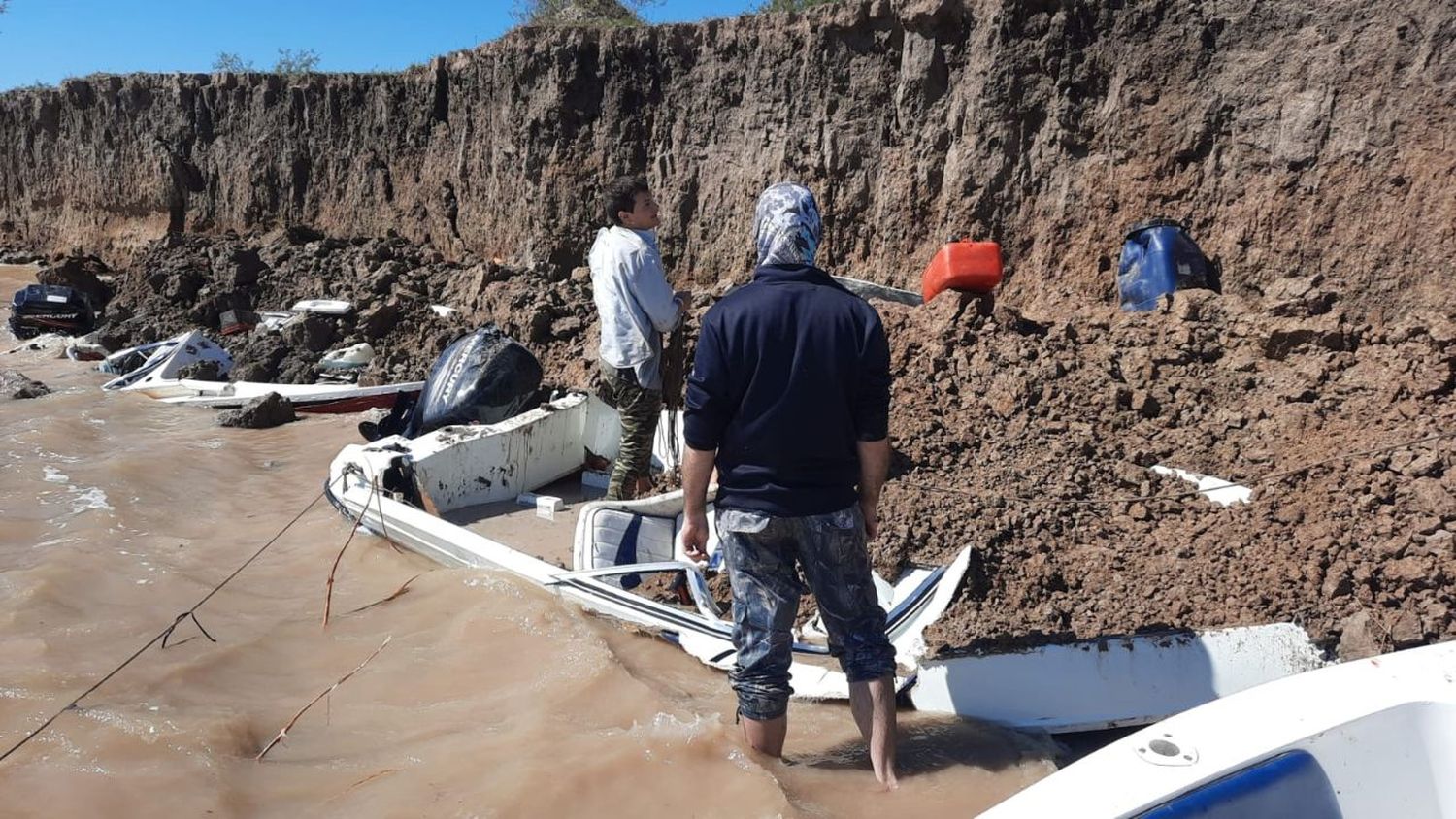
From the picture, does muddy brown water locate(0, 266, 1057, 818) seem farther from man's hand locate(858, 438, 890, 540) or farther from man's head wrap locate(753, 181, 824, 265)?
man's head wrap locate(753, 181, 824, 265)

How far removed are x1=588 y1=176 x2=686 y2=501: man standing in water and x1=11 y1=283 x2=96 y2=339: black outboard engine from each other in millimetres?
12584

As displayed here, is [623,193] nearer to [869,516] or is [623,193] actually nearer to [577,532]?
[577,532]

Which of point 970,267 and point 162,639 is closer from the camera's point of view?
point 162,639

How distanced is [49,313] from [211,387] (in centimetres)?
648

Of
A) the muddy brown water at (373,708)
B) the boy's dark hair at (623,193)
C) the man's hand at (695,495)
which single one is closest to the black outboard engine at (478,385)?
the muddy brown water at (373,708)

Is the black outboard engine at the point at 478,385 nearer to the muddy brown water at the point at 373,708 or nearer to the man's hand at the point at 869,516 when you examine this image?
the muddy brown water at the point at 373,708

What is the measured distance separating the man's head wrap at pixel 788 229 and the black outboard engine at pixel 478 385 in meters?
3.83

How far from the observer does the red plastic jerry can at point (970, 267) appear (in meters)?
6.49

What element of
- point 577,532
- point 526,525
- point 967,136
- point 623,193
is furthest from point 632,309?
point 967,136

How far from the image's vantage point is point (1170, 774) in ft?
6.11

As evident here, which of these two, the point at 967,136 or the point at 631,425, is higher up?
the point at 967,136

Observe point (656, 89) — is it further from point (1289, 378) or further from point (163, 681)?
point (163, 681)

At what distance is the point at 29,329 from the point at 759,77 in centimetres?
1140

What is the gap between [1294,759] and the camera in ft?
6.40
